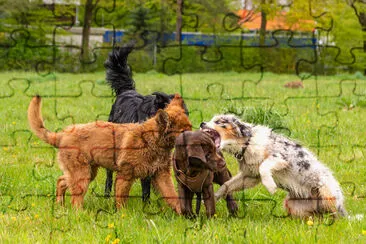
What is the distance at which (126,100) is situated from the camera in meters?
7.98

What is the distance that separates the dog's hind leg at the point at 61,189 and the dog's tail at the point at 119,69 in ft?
7.76

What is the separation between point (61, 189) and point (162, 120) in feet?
4.85

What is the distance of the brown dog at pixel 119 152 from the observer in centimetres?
639

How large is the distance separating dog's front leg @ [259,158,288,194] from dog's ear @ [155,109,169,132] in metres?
1.08

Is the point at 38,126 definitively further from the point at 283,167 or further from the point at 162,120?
the point at 283,167

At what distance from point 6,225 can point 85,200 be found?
1254 millimetres

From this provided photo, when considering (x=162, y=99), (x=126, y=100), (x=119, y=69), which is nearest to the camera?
(x=162, y=99)

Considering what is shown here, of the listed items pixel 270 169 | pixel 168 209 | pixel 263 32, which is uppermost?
pixel 263 32

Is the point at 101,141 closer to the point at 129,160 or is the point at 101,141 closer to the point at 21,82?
the point at 129,160

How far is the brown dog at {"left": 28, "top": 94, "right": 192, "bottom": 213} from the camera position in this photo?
21.0 ft

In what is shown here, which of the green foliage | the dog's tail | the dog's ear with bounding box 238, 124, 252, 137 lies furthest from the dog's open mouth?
the green foliage

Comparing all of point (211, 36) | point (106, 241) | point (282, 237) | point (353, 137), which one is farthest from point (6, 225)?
Result: point (211, 36)
